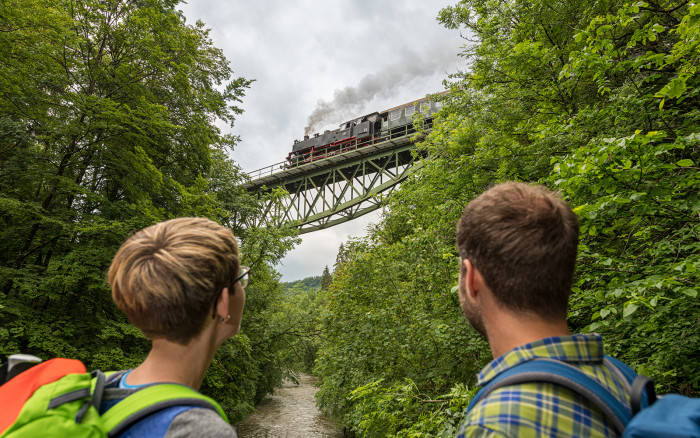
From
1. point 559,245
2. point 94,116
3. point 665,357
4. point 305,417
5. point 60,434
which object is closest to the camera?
point 60,434

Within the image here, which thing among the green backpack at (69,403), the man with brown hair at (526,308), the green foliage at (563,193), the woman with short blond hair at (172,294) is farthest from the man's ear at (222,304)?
the green foliage at (563,193)

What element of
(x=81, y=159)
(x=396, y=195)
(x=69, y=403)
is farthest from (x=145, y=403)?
(x=396, y=195)

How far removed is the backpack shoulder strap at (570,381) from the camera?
32.7 inches

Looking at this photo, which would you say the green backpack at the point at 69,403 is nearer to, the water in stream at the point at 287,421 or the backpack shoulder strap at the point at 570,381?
the backpack shoulder strap at the point at 570,381

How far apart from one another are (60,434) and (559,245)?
1.27 m

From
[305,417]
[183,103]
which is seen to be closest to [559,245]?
[183,103]

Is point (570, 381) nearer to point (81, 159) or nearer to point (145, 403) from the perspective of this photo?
point (145, 403)

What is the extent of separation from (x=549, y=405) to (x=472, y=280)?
392 mm

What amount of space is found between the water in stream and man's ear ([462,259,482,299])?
678 inches

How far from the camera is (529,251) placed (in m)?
1.03

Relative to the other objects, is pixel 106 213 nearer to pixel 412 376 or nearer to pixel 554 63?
pixel 412 376

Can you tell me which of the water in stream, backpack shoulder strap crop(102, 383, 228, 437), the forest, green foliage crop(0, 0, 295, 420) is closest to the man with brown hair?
backpack shoulder strap crop(102, 383, 228, 437)

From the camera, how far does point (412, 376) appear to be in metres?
7.38

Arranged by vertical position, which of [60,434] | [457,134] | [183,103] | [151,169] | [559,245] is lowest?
[60,434]
